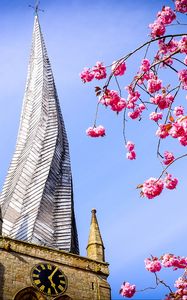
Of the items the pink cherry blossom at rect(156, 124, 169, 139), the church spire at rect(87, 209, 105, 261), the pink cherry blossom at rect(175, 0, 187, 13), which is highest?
the church spire at rect(87, 209, 105, 261)

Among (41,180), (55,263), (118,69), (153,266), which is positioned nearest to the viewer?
(118,69)

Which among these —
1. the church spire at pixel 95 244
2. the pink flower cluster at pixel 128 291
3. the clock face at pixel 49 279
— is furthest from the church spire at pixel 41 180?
the pink flower cluster at pixel 128 291

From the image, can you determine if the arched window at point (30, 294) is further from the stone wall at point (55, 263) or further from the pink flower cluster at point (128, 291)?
the pink flower cluster at point (128, 291)

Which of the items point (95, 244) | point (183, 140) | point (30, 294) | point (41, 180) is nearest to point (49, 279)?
point (30, 294)

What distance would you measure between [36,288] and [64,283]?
1684 mm

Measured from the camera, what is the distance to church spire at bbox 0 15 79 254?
29359mm

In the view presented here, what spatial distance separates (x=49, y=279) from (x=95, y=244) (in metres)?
4.63

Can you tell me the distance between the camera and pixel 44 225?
96.5 feet

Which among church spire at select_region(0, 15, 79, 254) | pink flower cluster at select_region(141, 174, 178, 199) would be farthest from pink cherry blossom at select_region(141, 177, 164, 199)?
church spire at select_region(0, 15, 79, 254)

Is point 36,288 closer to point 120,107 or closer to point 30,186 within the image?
point 30,186

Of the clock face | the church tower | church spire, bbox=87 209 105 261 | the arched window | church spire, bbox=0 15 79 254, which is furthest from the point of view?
church spire, bbox=0 15 79 254

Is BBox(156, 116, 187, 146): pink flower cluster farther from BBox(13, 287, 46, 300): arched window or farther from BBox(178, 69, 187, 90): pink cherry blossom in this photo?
BBox(13, 287, 46, 300): arched window

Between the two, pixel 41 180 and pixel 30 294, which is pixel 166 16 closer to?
pixel 30 294

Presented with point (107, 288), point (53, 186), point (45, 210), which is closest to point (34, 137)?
point (53, 186)
